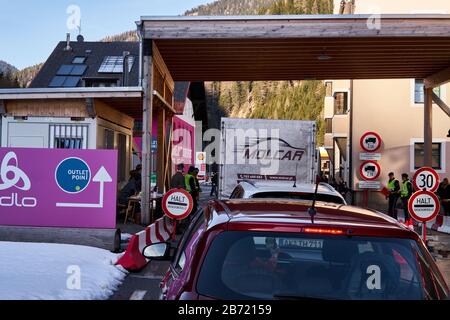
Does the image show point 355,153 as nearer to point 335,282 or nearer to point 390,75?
point 390,75

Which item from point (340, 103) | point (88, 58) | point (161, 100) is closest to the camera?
point (161, 100)

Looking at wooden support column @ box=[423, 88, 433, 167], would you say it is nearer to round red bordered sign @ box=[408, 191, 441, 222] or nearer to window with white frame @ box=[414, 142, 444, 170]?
window with white frame @ box=[414, 142, 444, 170]

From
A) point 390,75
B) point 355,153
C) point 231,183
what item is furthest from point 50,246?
point 355,153

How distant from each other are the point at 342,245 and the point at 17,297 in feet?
14.5

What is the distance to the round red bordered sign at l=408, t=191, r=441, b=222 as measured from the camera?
1245 cm

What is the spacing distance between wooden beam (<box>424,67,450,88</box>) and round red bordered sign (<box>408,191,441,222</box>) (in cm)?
869

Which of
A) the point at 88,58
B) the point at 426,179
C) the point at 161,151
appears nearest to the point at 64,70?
the point at 88,58

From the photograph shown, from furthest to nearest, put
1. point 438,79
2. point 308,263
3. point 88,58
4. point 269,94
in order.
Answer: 1. point 269,94
2. point 88,58
3. point 438,79
4. point 308,263

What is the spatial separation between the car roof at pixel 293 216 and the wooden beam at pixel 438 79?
1741 cm

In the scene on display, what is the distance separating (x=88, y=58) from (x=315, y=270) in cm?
4512

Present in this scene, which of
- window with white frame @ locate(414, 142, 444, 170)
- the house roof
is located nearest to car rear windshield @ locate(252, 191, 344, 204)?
window with white frame @ locate(414, 142, 444, 170)

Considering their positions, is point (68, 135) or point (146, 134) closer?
point (146, 134)

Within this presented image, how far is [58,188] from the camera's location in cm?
1137

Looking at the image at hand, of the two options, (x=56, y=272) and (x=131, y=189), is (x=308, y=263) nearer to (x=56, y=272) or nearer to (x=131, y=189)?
(x=56, y=272)
